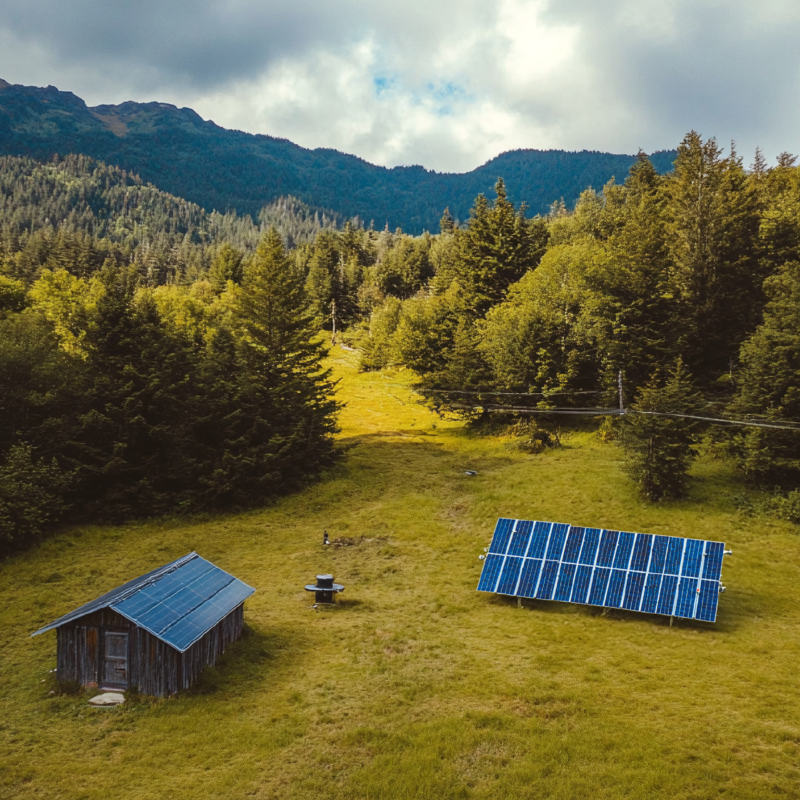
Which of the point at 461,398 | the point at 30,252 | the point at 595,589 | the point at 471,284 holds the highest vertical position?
the point at 30,252

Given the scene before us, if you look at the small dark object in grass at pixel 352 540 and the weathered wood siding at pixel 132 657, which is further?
the small dark object in grass at pixel 352 540

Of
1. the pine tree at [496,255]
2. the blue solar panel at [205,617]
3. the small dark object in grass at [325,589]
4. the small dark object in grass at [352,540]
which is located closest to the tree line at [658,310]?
the pine tree at [496,255]

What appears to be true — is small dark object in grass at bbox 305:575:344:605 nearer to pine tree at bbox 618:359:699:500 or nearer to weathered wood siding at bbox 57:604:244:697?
weathered wood siding at bbox 57:604:244:697

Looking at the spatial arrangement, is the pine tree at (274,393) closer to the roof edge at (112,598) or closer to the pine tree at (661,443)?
the roof edge at (112,598)

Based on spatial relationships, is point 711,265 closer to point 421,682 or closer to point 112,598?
point 421,682

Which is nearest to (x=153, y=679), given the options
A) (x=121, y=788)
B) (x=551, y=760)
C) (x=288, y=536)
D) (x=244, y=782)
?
(x=121, y=788)

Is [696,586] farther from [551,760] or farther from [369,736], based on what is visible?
[369,736]
